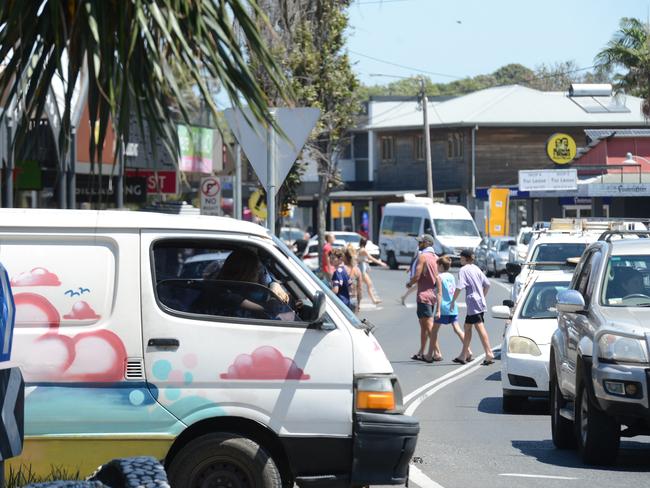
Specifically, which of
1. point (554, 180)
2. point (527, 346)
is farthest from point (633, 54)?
point (527, 346)

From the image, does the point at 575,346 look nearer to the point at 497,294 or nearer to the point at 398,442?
the point at 398,442

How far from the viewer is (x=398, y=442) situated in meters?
7.18

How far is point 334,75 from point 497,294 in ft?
35.0

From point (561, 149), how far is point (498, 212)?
372 inches

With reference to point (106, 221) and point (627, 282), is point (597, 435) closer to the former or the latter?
point (627, 282)

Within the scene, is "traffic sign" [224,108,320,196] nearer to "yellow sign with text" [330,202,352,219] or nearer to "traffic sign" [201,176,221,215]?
"traffic sign" [201,176,221,215]

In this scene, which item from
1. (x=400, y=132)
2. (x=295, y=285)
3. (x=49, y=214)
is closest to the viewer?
→ (x=49, y=214)

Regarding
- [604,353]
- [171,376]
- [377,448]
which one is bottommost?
[377,448]

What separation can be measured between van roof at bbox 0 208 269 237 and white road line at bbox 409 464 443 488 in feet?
8.68

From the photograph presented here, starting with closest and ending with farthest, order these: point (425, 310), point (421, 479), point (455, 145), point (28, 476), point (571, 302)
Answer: point (28, 476) < point (421, 479) < point (571, 302) < point (425, 310) < point (455, 145)

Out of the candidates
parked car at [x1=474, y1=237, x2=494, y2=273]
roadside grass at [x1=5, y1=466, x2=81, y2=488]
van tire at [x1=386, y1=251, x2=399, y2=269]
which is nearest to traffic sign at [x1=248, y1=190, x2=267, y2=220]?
roadside grass at [x1=5, y1=466, x2=81, y2=488]

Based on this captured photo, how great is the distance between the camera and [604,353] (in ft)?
31.2

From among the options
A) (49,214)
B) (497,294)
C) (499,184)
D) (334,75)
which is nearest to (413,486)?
(49,214)

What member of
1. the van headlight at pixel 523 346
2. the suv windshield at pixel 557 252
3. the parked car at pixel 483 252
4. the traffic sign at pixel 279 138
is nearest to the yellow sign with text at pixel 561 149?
the parked car at pixel 483 252
